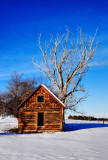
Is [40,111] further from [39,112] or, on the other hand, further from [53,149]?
[53,149]

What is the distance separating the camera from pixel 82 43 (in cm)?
3203

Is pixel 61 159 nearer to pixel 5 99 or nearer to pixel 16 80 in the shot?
pixel 5 99

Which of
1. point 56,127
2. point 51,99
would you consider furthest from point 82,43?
point 56,127

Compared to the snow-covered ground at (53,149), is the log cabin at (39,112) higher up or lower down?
higher up

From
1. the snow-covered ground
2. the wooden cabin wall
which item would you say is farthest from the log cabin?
the snow-covered ground

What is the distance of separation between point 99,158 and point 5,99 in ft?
80.9

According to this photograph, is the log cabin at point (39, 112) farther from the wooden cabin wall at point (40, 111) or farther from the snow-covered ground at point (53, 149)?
the snow-covered ground at point (53, 149)

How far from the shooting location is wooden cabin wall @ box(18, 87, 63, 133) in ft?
79.3

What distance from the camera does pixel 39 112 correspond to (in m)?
24.3

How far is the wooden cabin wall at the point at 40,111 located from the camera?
2417cm

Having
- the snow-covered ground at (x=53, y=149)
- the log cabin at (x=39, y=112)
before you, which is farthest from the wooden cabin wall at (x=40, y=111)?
the snow-covered ground at (x=53, y=149)

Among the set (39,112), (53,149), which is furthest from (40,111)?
(53,149)

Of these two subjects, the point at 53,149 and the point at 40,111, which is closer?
the point at 53,149

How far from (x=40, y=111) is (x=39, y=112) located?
171 millimetres
